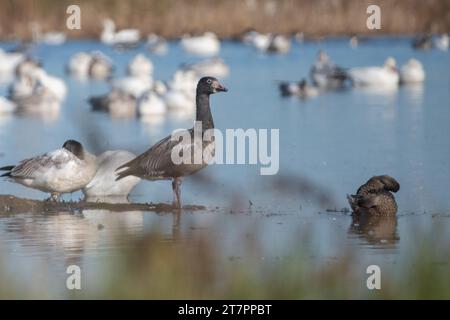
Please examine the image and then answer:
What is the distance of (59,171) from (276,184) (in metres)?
2.72

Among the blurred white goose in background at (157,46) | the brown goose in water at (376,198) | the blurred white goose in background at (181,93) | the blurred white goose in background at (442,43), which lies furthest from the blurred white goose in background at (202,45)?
the brown goose in water at (376,198)

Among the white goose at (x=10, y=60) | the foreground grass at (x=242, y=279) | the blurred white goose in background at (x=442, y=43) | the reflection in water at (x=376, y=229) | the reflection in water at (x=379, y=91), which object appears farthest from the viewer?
the blurred white goose in background at (x=442, y=43)

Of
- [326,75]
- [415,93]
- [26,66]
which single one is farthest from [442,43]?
[26,66]

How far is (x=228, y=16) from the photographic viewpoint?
137 ft

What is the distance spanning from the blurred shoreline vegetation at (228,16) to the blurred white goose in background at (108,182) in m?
26.1

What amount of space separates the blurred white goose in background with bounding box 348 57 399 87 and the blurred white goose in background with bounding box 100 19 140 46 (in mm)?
11539

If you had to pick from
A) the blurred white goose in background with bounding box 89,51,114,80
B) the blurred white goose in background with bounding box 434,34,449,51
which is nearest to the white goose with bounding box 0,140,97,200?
the blurred white goose in background with bounding box 89,51,114,80

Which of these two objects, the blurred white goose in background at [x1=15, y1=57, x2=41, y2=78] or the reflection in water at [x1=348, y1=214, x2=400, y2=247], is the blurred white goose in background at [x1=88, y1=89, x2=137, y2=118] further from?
the reflection in water at [x1=348, y1=214, x2=400, y2=247]

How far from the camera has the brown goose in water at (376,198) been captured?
11.8 m

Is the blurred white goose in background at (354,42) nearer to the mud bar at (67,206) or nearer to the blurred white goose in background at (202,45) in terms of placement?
the blurred white goose in background at (202,45)

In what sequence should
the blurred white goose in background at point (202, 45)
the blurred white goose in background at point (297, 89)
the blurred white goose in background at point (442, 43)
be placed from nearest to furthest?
the blurred white goose in background at point (297, 89) → the blurred white goose in background at point (442, 43) → the blurred white goose in background at point (202, 45)

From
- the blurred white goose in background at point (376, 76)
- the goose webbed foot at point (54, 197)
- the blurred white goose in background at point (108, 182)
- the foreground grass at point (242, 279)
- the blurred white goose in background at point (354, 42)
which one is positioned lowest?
the foreground grass at point (242, 279)
